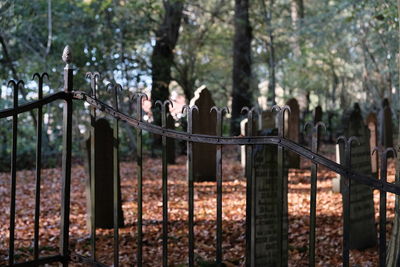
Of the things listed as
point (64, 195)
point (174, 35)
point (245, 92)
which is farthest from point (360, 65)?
point (64, 195)

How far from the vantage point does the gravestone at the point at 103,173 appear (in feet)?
20.6

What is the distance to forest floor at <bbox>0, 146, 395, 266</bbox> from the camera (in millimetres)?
5461

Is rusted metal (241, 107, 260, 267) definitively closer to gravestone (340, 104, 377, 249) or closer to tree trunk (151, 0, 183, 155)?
gravestone (340, 104, 377, 249)

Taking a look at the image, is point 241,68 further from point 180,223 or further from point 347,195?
point 347,195

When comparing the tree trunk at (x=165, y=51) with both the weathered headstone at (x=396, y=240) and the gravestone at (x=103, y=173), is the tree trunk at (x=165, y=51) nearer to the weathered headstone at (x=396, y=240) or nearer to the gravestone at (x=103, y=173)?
the gravestone at (x=103, y=173)

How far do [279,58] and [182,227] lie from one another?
67.9ft

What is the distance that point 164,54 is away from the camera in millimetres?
17938

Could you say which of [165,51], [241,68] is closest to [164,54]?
[165,51]

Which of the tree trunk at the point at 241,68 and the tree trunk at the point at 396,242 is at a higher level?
the tree trunk at the point at 241,68

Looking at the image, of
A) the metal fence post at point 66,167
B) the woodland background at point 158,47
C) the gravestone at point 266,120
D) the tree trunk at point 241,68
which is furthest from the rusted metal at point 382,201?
the tree trunk at point 241,68

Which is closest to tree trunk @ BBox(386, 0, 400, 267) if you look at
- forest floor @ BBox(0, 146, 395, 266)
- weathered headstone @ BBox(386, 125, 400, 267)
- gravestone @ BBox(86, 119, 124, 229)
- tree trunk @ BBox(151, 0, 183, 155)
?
weathered headstone @ BBox(386, 125, 400, 267)

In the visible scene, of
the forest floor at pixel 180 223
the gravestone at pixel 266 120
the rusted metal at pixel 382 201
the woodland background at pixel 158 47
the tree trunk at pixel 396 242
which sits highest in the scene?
the woodland background at pixel 158 47

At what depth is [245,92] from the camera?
19578mm

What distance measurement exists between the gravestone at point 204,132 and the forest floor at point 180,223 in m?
0.28
